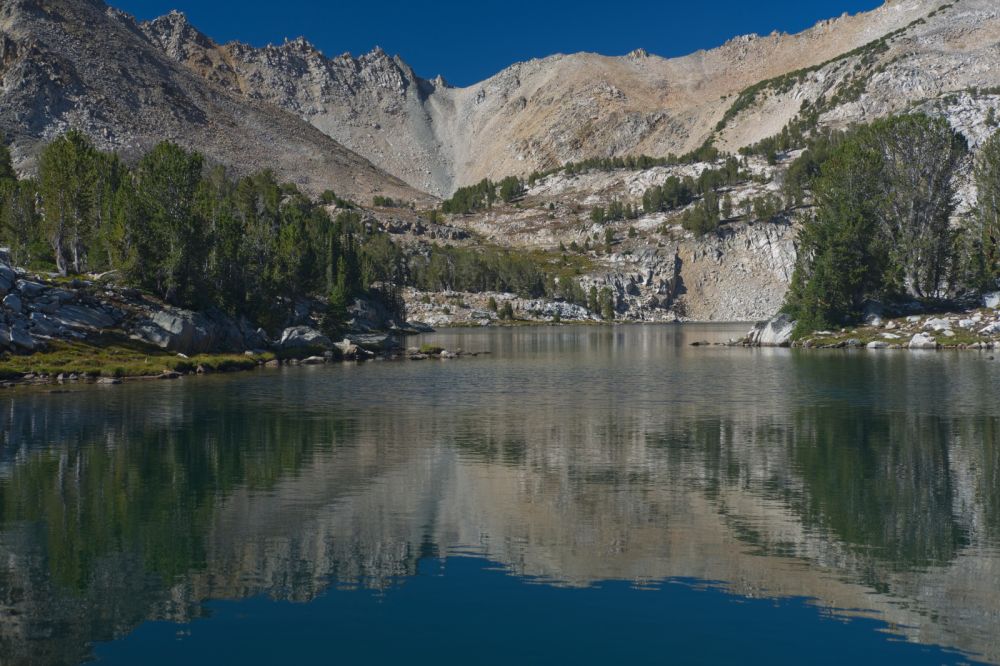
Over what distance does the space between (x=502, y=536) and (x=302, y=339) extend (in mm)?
85898

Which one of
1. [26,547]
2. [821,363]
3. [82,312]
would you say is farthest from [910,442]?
[82,312]

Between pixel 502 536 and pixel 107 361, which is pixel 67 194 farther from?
pixel 502 536

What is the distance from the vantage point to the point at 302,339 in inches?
4117

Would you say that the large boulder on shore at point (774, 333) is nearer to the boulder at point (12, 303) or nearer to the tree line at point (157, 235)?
the tree line at point (157, 235)

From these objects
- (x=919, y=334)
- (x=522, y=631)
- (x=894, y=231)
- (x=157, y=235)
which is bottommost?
(x=522, y=631)

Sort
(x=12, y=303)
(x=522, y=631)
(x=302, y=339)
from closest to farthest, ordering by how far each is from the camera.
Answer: (x=522, y=631) < (x=12, y=303) < (x=302, y=339)

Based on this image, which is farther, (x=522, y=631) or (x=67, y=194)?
(x=67, y=194)

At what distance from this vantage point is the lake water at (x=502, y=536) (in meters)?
15.5

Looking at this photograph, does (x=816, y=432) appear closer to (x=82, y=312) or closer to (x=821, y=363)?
(x=821, y=363)

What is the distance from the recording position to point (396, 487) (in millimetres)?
28938

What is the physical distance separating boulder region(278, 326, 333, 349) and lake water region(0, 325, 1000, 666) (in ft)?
176

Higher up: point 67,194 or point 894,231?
point 67,194

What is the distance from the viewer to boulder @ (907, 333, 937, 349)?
330 feet

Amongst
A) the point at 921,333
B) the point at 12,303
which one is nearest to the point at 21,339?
the point at 12,303
